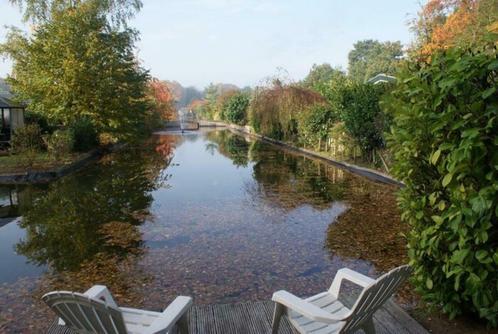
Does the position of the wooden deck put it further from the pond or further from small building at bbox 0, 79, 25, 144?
small building at bbox 0, 79, 25, 144

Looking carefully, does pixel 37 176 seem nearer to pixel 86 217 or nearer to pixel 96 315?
pixel 86 217

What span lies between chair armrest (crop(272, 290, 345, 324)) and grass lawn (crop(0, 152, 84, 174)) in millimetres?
13304

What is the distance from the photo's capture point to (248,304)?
162 inches

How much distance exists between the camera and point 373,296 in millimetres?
2713

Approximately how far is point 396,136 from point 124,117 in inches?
759

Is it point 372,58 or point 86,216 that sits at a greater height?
point 372,58

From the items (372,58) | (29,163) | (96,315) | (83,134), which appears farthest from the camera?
(372,58)

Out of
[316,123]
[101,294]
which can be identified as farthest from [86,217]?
[316,123]

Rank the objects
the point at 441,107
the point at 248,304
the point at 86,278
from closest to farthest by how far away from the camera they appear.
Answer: the point at 441,107 → the point at 248,304 → the point at 86,278

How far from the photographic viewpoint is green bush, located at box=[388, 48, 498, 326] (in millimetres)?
2863

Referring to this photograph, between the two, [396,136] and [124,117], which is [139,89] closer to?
[124,117]

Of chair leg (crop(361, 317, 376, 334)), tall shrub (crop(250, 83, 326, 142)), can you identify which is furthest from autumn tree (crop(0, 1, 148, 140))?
chair leg (crop(361, 317, 376, 334))

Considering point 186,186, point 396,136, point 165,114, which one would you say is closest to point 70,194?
point 186,186

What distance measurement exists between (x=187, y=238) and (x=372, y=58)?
253 ft
